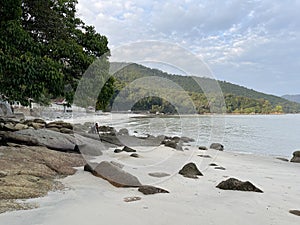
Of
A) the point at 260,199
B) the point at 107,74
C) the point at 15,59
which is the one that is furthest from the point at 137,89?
the point at 260,199

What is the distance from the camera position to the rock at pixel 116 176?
17.7ft

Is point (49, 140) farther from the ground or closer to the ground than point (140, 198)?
farther from the ground

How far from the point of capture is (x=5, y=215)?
11.6ft

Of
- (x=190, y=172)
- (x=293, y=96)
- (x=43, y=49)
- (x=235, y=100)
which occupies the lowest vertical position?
(x=190, y=172)

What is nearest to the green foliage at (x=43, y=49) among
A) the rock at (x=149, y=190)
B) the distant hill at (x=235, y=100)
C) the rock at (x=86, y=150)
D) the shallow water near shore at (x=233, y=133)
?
the rock at (x=86, y=150)

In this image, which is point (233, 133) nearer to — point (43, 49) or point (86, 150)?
point (86, 150)

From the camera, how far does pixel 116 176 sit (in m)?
5.58

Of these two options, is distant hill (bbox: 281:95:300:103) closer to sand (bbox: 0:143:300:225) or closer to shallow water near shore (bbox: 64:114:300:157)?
shallow water near shore (bbox: 64:114:300:157)

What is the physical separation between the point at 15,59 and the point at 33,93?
928 millimetres

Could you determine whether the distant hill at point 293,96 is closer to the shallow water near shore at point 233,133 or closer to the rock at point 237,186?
the shallow water near shore at point 233,133

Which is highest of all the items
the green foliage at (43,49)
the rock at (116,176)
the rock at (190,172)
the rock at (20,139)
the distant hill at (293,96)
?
the distant hill at (293,96)

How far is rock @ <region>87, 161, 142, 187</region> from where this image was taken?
5.40 meters

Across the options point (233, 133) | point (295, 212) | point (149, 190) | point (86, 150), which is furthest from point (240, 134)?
point (149, 190)

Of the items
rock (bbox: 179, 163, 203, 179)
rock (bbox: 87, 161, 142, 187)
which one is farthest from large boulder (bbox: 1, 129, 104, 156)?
rock (bbox: 179, 163, 203, 179)
